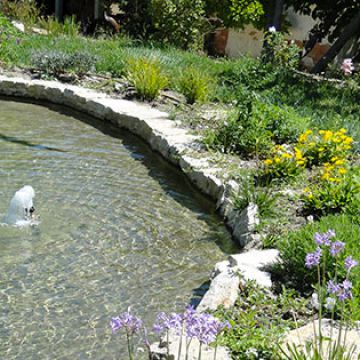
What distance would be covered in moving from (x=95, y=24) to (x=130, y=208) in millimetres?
11345

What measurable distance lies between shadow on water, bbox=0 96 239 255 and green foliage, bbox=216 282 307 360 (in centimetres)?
121

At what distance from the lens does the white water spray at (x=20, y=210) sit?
500 centimetres

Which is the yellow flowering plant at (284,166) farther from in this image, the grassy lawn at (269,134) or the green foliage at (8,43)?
the green foliage at (8,43)

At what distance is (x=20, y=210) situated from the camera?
4.98 m

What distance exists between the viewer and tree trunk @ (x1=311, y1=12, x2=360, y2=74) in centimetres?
1215

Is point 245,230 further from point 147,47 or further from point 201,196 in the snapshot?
point 147,47

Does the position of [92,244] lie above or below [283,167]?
below

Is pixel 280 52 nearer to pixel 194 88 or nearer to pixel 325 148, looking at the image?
pixel 194 88

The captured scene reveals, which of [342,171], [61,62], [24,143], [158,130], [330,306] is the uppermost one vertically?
[330,306]

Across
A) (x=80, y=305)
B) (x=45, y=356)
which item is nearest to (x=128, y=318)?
(x=45, y=356)

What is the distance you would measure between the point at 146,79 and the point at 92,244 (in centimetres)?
457

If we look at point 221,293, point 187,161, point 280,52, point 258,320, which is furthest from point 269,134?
point 280,52

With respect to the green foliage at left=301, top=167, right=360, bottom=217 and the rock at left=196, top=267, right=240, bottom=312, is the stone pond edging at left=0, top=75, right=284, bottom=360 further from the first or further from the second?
the green foliage at left=301, top=167, right=360, bottom=217

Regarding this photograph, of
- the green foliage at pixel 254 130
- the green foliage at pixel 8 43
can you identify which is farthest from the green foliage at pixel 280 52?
the green foliage at pixel 254 130
